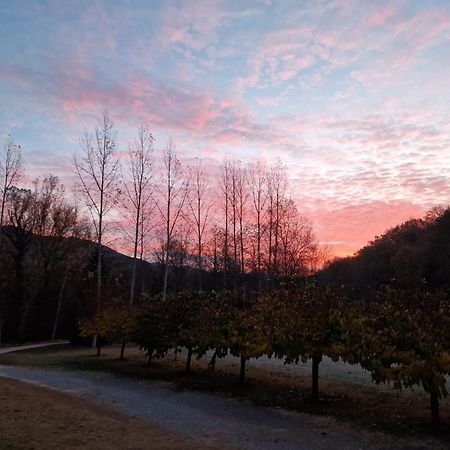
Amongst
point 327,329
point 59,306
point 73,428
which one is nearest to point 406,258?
point 59,306

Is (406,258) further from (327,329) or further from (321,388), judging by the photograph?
(327,329)

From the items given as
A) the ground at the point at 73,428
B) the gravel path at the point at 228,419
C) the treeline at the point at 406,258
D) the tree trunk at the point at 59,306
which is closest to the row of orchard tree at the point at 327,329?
the gravel path at the point at 228,419

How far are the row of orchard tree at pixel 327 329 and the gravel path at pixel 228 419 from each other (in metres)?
0.95

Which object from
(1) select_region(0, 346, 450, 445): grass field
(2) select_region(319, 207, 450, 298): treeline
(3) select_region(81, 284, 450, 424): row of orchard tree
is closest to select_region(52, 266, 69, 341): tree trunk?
(1) select_region(0, 346, 450, 445): grass field

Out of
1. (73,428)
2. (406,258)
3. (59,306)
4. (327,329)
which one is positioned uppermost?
(406,258)

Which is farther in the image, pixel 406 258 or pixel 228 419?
pixel 406 258

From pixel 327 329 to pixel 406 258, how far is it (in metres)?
45.6

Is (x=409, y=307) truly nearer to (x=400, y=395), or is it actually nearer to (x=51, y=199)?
(x=400, y=395)

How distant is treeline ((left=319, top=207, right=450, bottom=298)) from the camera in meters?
46.9

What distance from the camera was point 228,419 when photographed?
8148 millimetres

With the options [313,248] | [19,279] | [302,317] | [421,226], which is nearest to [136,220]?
[19,279]

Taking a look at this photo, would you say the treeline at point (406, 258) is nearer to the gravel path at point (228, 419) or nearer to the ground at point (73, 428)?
the gravel path at point (228, 419)

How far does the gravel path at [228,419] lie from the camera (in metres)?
6.62

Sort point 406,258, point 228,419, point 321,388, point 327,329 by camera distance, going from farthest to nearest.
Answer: point 406,258 < point 321,388 < point 327,329 < point 228,419
